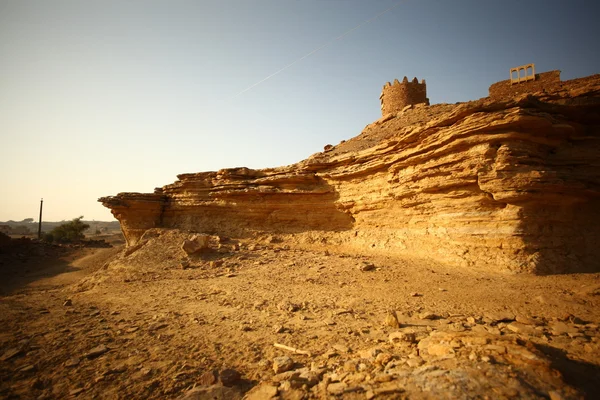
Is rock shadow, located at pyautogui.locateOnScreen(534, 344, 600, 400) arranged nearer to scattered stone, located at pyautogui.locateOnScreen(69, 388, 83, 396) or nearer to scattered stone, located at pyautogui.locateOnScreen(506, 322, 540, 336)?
scattered stone, located at pyautogui.locateOnScreen(506, 322, 540, 336)

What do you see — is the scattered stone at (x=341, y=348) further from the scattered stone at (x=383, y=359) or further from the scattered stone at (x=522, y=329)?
the scattered stone at (x=522, y=329)

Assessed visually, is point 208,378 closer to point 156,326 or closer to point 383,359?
point 383,359

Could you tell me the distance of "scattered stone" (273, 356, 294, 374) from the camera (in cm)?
343

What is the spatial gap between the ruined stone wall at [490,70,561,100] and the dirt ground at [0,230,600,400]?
37.6 ft

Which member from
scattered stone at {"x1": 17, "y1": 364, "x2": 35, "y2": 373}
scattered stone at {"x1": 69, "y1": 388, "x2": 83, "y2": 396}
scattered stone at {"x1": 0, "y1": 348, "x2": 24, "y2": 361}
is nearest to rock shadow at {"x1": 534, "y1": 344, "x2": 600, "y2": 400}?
scattered stone at {"x1": 69, "y1": 388, "x2": 83, "y2": 396}

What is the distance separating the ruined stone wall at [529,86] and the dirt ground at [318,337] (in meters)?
11.5

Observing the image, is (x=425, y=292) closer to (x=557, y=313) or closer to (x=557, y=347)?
(x=557, y=313)

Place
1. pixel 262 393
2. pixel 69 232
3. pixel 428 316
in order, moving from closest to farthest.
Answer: pixel 262 393, pixel 428 316, pixel 69 232

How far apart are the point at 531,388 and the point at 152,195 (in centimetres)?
1883

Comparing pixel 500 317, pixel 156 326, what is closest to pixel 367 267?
pixel 500 317

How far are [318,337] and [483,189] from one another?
23.5 ft

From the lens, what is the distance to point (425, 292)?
249 inches

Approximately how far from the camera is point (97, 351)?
4.12 m

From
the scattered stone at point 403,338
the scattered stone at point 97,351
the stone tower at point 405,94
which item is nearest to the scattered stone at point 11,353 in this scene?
the scattered stone at point 97,351
